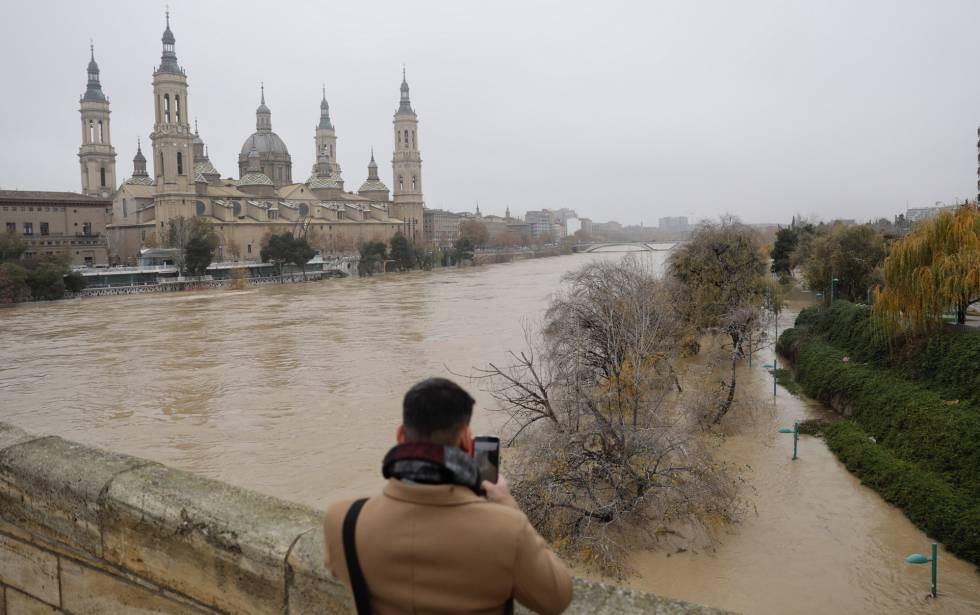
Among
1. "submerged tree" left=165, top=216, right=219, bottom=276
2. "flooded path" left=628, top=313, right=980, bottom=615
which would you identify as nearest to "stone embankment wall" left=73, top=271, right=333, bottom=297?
"submerged tree" left=165, top=216, right=219, bottom=276

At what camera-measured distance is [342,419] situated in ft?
53.5

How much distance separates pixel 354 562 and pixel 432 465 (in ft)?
0.93

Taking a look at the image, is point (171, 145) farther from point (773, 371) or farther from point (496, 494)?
point (496, 494)

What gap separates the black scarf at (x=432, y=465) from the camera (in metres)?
1.51

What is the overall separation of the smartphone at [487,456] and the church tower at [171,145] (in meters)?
68.1

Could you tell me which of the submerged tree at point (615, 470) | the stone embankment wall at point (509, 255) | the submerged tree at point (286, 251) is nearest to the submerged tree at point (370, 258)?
the submerged tree at point (286, 251)

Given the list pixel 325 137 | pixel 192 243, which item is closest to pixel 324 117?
pixel 325 137

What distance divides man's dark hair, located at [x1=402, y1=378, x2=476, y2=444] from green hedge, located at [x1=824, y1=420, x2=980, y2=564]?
10.3 meters

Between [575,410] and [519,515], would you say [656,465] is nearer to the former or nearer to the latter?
[575,410]

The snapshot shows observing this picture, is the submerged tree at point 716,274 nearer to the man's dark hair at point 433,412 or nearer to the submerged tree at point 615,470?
the submerged tree at point 615,470

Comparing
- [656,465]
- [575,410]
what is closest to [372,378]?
[575,410]

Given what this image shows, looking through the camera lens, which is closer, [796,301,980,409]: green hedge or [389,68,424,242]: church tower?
[796,301,980,409]: green hedge

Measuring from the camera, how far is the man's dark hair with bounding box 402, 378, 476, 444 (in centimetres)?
159

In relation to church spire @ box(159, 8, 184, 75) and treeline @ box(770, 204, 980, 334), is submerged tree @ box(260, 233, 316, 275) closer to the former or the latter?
church spire @ box(159, 8, 184, 75)
